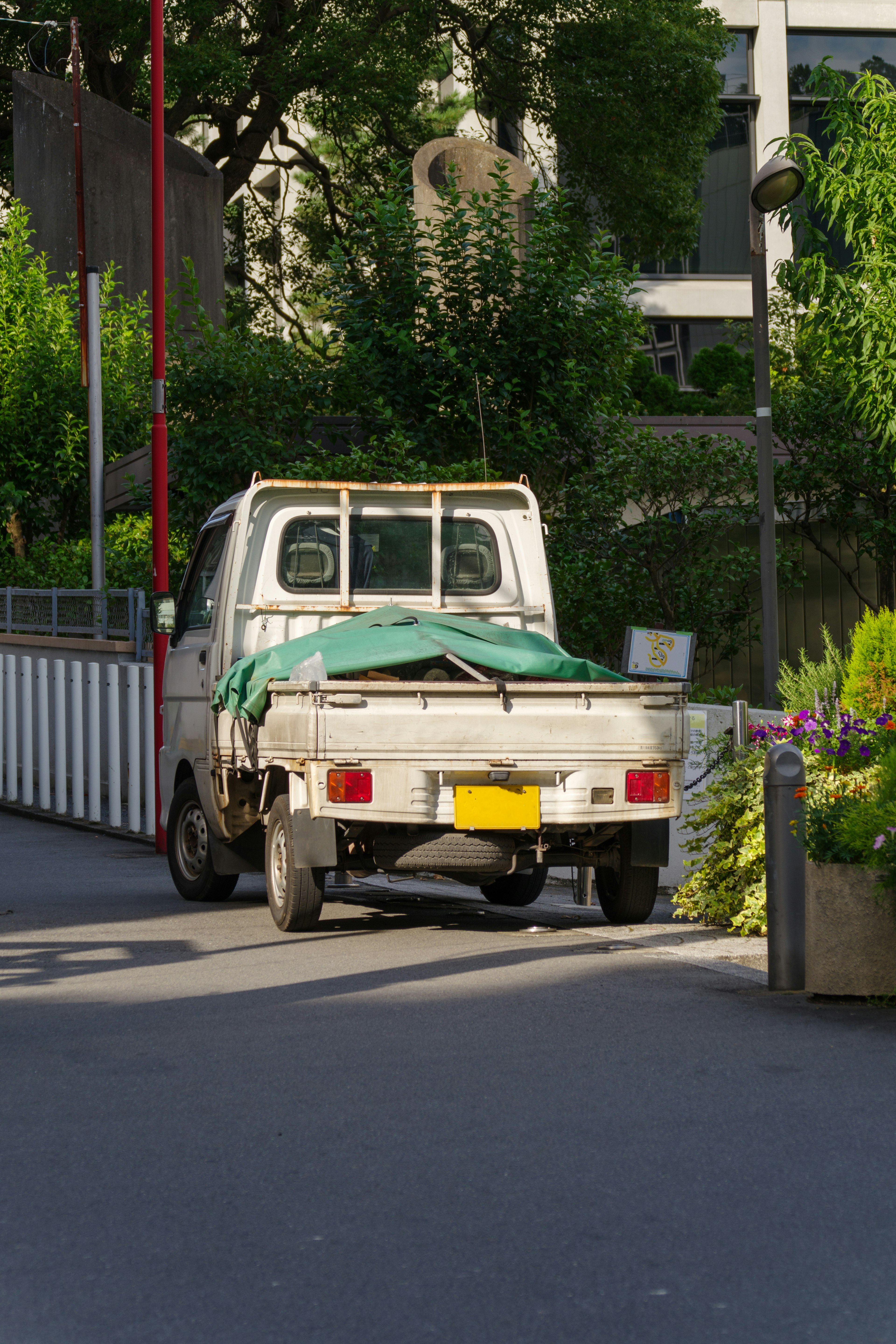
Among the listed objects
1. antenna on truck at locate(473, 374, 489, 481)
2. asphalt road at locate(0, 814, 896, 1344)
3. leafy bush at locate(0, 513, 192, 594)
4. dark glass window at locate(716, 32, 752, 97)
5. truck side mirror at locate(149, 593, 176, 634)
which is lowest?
asphalt road at locate(0, 814, 896, 1344)

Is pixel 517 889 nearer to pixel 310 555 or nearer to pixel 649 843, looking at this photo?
pixel 649 843

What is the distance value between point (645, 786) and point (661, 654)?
6.64ft

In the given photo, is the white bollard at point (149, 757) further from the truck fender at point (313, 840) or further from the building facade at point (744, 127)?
the building facade at point (744, 127)

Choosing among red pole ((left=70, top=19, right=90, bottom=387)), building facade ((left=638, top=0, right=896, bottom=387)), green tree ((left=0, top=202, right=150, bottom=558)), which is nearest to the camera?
red pole ((left=70, top=19, right=90, bottom=387))

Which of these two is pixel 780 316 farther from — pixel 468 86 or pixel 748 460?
pixel 748 460

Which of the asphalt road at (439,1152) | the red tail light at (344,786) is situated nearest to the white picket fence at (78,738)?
the asphalt road at (439,1152)

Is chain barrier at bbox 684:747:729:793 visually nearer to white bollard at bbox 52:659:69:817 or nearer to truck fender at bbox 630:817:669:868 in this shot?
truck fender at bbox 630:817:669:868

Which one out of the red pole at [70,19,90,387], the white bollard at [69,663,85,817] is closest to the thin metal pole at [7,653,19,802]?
the white bollard at [69,663,85,817]

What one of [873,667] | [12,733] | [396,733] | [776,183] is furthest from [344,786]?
[12,733]

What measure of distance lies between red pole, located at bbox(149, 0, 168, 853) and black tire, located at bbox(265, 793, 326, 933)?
580 cm

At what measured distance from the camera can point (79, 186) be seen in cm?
2598

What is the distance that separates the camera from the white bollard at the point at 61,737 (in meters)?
16.8

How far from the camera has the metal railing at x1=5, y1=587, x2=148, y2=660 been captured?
16.8 meters

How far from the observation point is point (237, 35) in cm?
2978
